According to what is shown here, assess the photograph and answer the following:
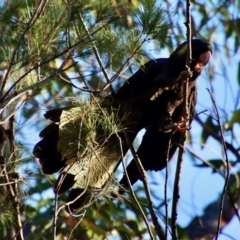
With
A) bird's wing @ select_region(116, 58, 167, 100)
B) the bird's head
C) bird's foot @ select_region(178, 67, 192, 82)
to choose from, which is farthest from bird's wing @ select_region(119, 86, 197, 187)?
bird's foot @ select_region(178, 67, 192, 82)

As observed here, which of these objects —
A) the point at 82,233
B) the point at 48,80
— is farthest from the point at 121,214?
the point at 48,80

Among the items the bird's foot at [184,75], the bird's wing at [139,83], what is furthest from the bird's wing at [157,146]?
the bird's foot at [184,75]

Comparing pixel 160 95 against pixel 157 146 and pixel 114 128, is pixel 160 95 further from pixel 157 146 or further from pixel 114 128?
pixel 114 128

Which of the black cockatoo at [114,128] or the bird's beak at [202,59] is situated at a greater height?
the bird's beak at [202,59]

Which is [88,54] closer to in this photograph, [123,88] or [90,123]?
[90,123]

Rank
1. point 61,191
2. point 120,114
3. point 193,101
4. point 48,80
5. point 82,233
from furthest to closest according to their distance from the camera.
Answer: point 82,233
point 193,101
point 120,114
point 61,191
point 48,80

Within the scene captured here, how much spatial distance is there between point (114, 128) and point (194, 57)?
50.3 inches

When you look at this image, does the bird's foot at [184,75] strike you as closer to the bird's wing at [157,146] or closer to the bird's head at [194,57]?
the bird's head at [194,57]

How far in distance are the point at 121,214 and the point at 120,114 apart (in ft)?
6.04

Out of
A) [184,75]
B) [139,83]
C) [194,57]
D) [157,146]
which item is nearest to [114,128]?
[184,75]

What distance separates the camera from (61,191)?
3.93 metres

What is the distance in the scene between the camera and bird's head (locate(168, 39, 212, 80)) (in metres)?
4.46

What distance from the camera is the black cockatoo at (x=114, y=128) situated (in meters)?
3.54

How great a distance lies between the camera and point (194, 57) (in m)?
4.61
